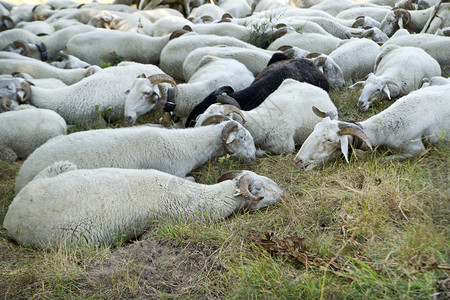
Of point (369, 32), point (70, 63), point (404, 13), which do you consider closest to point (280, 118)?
point (369, 32)

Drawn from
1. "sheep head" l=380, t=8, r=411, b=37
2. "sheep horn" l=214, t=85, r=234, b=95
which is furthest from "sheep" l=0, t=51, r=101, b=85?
"sheep head" l=380, t=8, r=411, b=37

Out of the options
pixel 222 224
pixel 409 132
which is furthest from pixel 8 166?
pixel 409 132

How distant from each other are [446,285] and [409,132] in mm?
2744

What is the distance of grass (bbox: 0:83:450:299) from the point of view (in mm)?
3477

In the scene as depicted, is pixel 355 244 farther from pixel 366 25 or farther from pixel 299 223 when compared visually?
pixel 366 25

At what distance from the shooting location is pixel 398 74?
Result: 748 cm

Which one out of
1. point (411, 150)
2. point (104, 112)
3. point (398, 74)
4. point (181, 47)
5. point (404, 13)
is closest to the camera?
point (411, 150)

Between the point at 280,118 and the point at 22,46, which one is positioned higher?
the point at 280,118

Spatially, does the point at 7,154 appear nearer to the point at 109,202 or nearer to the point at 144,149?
the point at 144,149

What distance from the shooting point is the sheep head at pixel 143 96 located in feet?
23.9

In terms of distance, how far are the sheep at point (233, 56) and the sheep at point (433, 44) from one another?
7.59 ft

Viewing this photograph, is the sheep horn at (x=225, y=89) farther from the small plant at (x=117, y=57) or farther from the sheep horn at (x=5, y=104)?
the small plant at (x=117, y=57)

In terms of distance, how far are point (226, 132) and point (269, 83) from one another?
1.76m

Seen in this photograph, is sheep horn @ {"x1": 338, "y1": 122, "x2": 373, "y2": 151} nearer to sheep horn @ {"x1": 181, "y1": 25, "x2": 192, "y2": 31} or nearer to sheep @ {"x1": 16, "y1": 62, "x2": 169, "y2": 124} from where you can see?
sheep @ {"x1": 16, "y1": 62, "x2": 169, "y2": 124}
